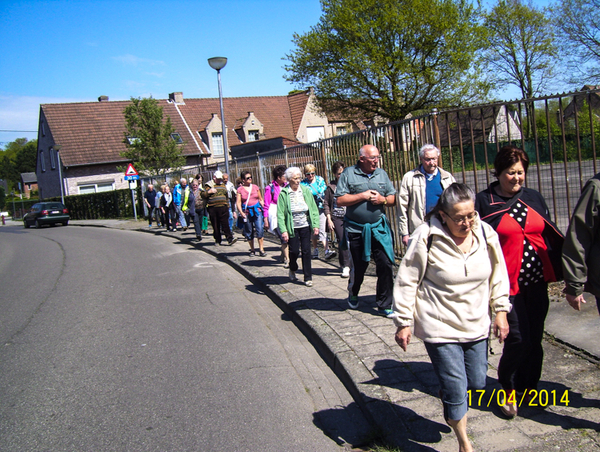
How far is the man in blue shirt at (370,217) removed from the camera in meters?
5.89

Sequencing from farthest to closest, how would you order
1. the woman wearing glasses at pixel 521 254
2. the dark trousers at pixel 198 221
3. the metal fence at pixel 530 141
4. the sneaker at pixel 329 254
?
the dark trousers at pixel 198 221
the sneaker at pixel 329 254
the metal fence at pixel 530 141
the woman wearing glasses at pixel 521 254

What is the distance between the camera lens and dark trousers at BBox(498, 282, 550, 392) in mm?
3512

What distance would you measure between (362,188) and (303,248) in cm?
227

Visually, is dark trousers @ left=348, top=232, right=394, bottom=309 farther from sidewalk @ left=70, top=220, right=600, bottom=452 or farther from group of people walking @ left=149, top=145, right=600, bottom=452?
group of people walking @ left=149, top=145, right=600, bottom=452

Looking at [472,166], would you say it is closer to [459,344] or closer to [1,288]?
[459,344]

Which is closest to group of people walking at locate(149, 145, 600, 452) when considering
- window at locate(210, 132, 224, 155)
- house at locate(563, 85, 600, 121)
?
house at locate(563, 85, 600, 121)

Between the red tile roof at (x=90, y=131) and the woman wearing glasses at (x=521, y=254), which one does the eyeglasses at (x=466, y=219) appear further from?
the red tile roof at (x=90, y=131)

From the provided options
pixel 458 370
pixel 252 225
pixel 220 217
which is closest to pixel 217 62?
pixel 220 217

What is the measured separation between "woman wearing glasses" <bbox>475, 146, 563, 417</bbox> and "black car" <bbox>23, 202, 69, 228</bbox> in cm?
3339

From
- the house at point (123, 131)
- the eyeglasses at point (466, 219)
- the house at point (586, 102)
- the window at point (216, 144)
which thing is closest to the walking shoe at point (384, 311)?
the house at point (586, 102)

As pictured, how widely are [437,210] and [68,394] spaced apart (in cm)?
359

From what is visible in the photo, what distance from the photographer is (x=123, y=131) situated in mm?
41469
